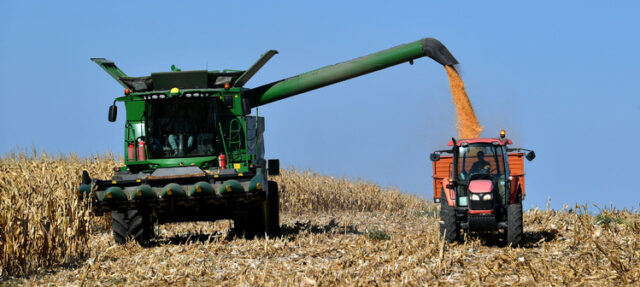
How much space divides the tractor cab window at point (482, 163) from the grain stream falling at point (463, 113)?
2.87 meters

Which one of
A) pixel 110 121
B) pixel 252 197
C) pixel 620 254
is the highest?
pixel 110 121

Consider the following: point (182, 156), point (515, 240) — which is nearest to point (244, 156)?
point (182, 156)

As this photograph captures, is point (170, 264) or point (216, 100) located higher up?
point (216, 100)

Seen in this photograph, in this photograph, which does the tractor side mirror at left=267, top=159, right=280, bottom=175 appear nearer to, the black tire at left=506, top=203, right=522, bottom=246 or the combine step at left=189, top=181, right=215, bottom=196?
the combine step at left=189, top=181, right=215, bottom=196

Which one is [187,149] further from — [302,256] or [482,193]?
[482,193]

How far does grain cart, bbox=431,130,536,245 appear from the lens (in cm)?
1242

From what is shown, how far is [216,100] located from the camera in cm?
1416

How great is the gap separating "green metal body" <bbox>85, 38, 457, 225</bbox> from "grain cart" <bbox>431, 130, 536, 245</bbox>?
3.15 meters

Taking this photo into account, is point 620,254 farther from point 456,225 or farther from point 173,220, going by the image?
point 173,220

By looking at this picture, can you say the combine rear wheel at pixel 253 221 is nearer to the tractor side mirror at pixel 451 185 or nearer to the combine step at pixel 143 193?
the combine step at pixel 143 193

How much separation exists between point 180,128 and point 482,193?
554 cm

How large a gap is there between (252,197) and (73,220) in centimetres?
281

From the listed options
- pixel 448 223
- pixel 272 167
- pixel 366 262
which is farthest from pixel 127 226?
pixel 448 223

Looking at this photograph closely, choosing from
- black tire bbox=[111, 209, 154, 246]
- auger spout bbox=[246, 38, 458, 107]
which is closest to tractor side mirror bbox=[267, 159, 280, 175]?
Answer: auger spout bbox=[246, 38, 458, 107]
